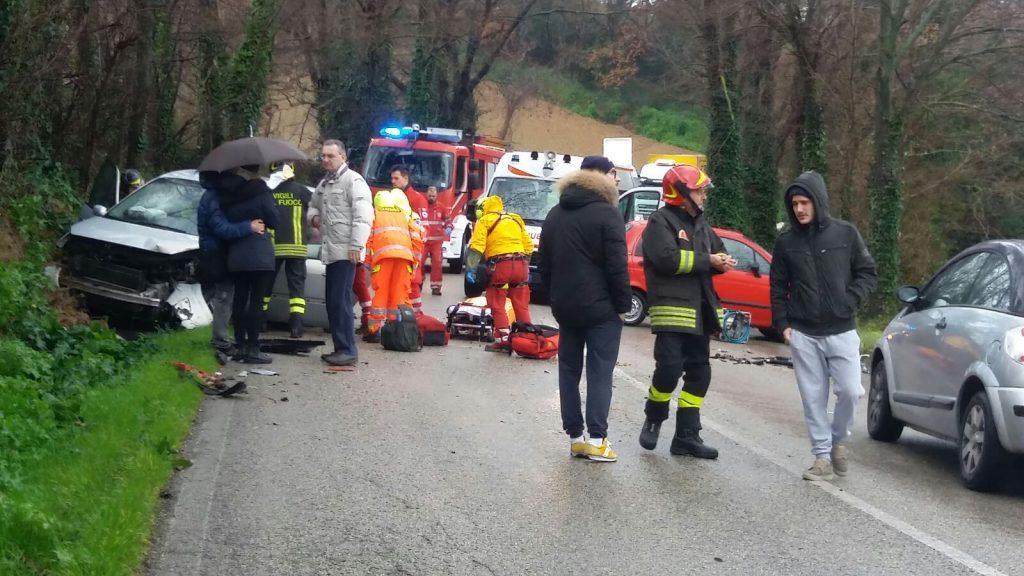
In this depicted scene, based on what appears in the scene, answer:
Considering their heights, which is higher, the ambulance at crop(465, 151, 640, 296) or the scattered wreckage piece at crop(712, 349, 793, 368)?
the ambulance at crop(465, 151, 640, 296)

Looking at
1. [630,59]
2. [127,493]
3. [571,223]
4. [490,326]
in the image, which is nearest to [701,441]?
[571,223]

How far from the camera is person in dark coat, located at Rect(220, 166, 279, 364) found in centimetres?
1117

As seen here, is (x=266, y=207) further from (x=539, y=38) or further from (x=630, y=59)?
(x=539, y=38)

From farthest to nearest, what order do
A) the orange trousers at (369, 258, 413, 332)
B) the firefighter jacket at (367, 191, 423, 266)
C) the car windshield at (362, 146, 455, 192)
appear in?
the car windshield at (362, 146, 455, 192) → the orange trousers at (369, 258, 413, 332) → the firefighter jacket at (367, 191, 423, 266)

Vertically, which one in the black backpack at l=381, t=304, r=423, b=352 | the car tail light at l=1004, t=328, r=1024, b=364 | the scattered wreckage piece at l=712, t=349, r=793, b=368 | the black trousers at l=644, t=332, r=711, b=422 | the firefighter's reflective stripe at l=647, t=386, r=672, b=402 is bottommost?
the scattered wreckage piece at l=712, t=349, r=793, b=368

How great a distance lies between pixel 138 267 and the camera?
13023mm

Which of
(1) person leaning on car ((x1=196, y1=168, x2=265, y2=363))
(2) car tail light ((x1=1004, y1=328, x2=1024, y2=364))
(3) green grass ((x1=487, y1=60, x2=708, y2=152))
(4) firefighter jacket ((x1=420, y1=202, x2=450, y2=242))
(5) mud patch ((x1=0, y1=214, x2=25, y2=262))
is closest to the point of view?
(2) car tail light ((x1=1004, y1=328, x2=1024, y2=364))

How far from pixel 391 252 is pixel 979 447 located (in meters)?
6.79

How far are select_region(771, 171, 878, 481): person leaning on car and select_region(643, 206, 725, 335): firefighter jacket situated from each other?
19.8 inches

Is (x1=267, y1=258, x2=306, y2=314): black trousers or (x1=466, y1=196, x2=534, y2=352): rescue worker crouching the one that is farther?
(x1=466, y1=196, x2=534, y2=352): rescue worker crouching

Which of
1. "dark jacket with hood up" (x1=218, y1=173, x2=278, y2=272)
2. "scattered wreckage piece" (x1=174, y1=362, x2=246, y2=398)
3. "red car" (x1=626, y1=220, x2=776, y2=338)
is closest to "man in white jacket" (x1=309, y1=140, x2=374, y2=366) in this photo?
"dark jacket with hood up" (x1=218, y1=173, x2=278, y2=272)

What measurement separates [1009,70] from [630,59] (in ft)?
64.1

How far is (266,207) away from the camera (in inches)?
447

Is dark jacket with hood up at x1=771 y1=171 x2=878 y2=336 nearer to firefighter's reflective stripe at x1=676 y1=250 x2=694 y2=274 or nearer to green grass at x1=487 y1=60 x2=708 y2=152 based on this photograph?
firefighter's reflective stripe at x1=676 y1=250 x2=694 y2=274
